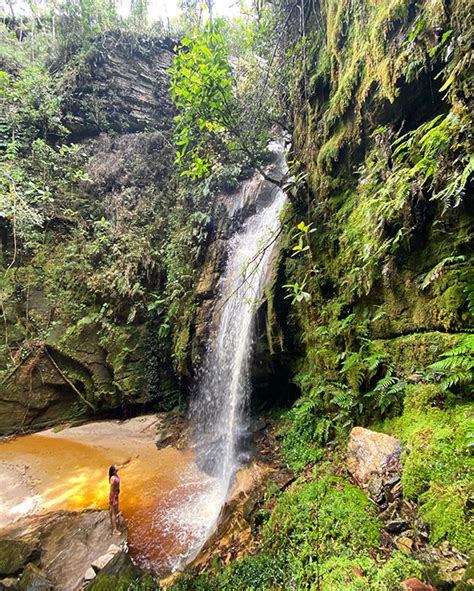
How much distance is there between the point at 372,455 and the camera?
3.12m

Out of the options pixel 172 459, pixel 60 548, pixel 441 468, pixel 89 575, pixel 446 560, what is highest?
pixel 441 468

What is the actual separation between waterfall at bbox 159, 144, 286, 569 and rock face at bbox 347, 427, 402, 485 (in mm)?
2506

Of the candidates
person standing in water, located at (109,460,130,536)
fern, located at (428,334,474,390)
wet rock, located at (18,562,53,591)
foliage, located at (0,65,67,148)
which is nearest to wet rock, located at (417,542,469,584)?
fern, located at (428,334,474,390)

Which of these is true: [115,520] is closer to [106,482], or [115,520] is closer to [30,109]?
[106,482]

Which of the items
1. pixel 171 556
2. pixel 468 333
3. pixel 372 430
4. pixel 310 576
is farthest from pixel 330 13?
pixel 171 556

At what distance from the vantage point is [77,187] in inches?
443

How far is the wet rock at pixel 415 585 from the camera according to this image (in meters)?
1.82

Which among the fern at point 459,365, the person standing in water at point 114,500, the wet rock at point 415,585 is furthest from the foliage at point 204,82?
the wet rock at point 415,585

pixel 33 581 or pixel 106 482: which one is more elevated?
pixel 33 581

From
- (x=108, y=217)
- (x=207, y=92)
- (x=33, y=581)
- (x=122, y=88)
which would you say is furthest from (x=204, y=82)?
(x=122, y=88)

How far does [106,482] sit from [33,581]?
265cm

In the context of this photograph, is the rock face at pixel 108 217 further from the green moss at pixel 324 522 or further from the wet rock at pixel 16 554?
the green moss at pixel 324 522

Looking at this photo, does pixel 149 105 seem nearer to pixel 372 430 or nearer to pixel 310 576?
pixel 372 430

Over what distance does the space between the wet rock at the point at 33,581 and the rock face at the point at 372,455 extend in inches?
153
